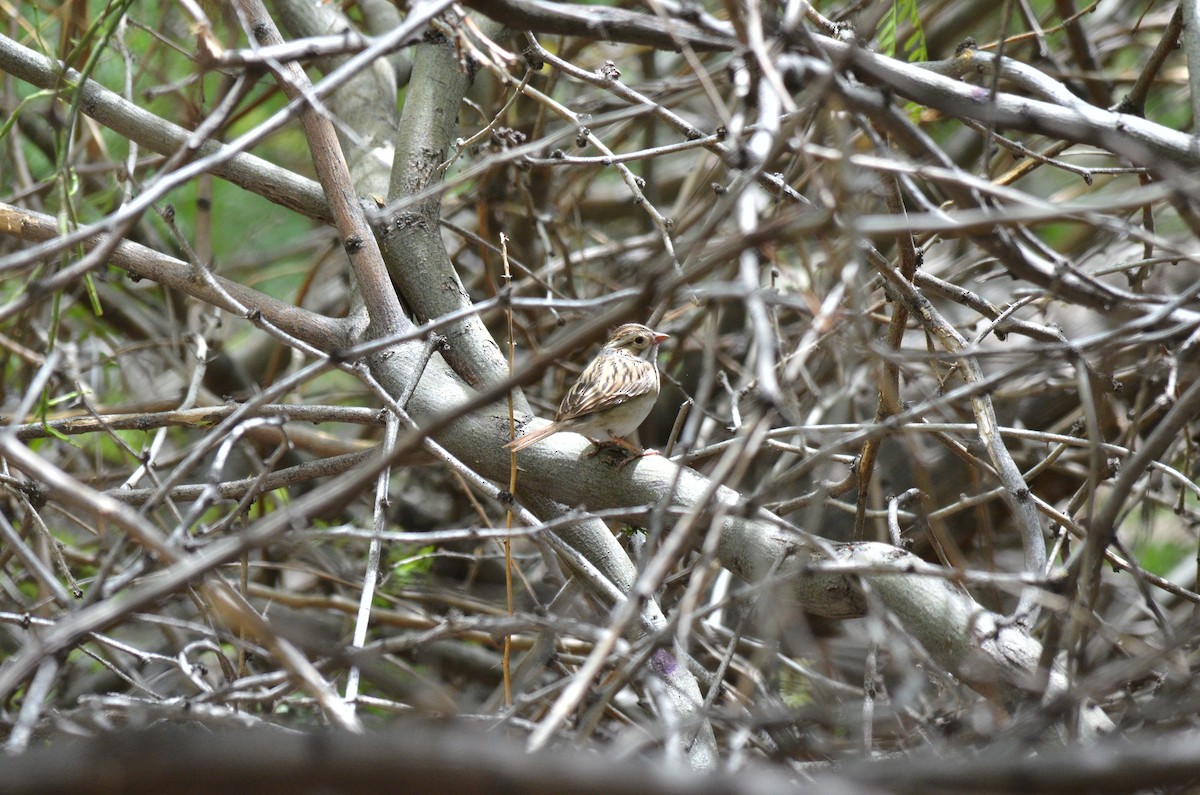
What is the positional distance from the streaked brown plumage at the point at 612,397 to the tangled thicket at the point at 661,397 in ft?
0.91

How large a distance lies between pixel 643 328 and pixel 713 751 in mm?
2182

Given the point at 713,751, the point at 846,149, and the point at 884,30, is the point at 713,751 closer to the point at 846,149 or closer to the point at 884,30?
the point at 846,149

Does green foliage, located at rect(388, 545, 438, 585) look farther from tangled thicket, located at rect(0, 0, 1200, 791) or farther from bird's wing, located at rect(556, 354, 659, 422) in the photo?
bird's wing, located at rect(556, 354, 659, 422)

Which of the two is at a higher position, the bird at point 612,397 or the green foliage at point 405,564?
the bird at point 612,397

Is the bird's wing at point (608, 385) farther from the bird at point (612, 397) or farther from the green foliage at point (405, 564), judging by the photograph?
the green foliage at point (405, 564)

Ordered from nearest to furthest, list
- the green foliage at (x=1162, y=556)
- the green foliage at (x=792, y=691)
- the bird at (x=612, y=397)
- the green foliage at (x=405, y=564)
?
the bird at (x=612, y=397), the green foliage at (x=792, y=691), the green foliage at (x=405, y=564), the green foliage at (x=1162, y=556)

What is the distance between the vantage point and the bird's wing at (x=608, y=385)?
3.68m

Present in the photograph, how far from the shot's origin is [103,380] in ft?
18.7

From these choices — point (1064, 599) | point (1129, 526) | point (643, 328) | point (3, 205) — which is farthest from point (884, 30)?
point (1129, 526)

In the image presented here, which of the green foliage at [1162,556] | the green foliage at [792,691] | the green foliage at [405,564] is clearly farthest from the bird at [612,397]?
the green foliage at [1162,556]

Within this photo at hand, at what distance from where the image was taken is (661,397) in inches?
216

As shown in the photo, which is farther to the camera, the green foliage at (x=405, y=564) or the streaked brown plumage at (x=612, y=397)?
the green foliage at (x=405, y=564)

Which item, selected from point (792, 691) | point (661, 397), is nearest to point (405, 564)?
point (792, 691)

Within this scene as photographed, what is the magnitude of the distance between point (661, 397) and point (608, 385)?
1652 millimetres
